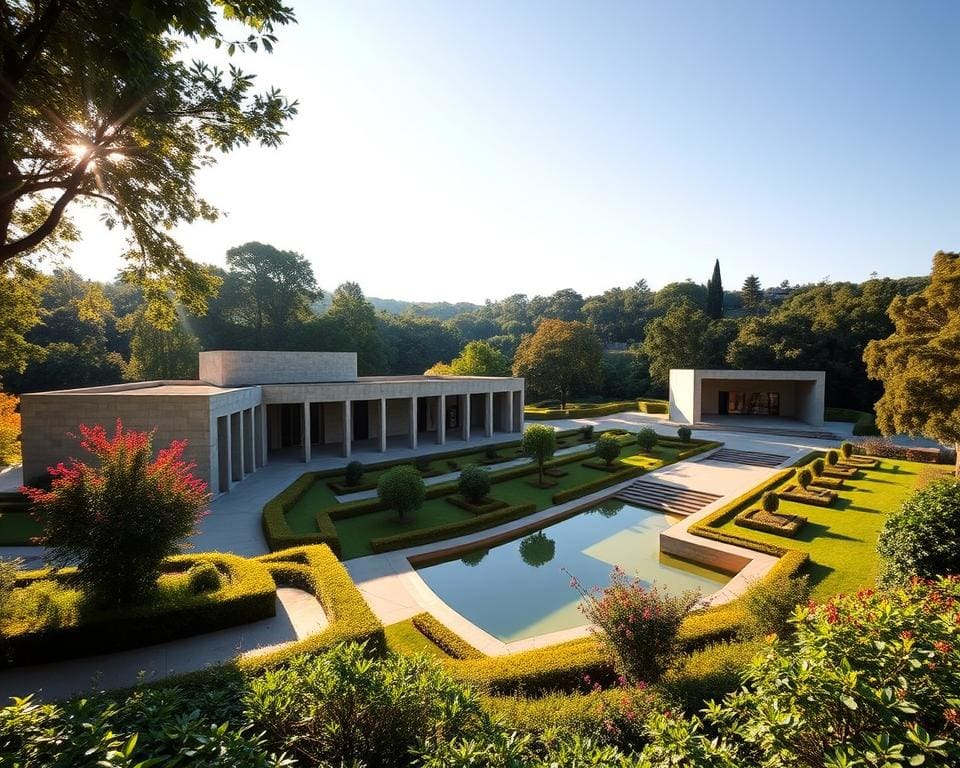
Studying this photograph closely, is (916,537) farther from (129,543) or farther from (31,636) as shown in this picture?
(31,636)

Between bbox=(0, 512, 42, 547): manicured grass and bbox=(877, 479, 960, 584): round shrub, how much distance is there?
A: 22.1 m

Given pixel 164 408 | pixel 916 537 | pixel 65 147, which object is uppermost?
pixel 65 147

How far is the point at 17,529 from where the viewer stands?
1453 centimetres

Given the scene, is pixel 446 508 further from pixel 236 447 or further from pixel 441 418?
pixel 441 418

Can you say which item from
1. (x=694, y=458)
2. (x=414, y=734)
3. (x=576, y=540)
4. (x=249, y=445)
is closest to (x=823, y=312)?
(x=694, y=458)

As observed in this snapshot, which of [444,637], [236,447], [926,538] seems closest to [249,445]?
[236,447]

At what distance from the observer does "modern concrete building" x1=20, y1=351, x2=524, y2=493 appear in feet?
55.2

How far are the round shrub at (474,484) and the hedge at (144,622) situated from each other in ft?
26.5

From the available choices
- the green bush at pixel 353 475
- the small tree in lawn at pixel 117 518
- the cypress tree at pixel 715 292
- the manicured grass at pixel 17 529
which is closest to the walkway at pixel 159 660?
the small tree in lawn at pixel 117 518

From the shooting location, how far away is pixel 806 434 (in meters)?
32.5

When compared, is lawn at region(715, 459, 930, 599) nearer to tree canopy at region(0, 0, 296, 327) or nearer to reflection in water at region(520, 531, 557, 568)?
reflection in water at region(520, 531, 557, 568)

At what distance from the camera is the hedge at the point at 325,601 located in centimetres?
802

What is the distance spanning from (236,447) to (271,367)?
21.9 feet

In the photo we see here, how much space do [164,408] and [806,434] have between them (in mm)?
37946
